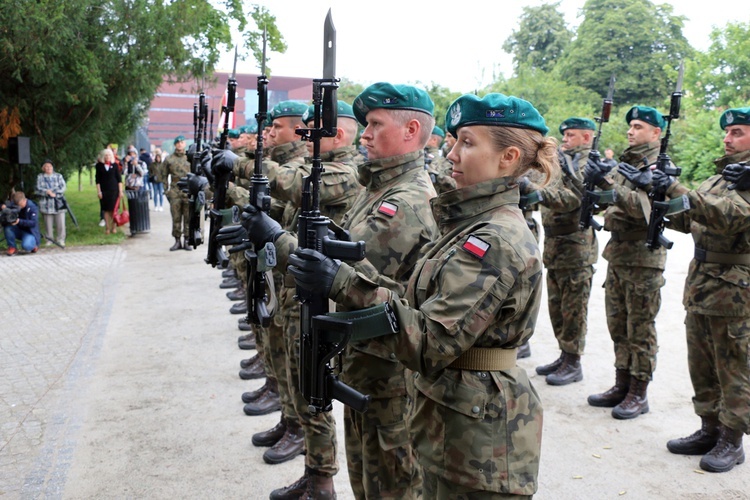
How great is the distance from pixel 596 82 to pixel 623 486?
3469cm

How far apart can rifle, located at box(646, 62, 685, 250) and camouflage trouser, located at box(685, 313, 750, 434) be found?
2.03 feet

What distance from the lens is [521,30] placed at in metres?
47.9

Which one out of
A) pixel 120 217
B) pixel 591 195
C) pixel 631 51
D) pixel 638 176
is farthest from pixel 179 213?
pixel 631 51

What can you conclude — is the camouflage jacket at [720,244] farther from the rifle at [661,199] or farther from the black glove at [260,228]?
the black glove at [260,228]

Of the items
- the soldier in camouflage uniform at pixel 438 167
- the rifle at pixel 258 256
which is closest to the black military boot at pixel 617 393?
the soldier in camouflage uniform at pixel 438 167

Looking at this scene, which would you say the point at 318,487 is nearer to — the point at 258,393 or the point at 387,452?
the point at 387,452

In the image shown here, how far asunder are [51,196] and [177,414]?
10.6 meters

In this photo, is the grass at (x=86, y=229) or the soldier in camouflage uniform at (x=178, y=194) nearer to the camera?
the soldier in camouflage uniform at (x=178, y=194)

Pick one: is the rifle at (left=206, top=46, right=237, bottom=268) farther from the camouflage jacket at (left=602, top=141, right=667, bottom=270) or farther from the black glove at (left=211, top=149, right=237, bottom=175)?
the camouflage jacket at (left=602, top=141, right=667, bottom=270)

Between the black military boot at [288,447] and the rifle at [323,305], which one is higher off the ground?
the rifle at [323,305]

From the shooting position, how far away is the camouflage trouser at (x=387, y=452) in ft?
10.6

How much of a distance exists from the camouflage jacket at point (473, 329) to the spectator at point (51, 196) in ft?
45.4

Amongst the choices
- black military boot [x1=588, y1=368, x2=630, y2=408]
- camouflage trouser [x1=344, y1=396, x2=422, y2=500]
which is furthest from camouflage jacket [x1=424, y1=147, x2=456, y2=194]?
camouflage trouser [x1=344, y1=396, x2=422, y2=500]

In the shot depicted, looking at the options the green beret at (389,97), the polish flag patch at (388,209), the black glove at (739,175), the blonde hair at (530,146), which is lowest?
the polish flag patch at (388,209)
